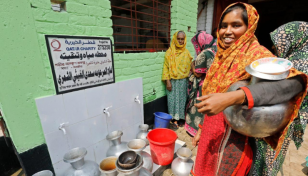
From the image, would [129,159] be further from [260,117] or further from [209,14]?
[209,14]

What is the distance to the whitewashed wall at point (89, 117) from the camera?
1.66 meters

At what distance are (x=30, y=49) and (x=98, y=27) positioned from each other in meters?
0.81

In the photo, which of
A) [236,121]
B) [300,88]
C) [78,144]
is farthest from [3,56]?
[300,88]

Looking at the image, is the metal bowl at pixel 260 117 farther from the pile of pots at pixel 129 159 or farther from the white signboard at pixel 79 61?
the white signboard at pixel 79 61

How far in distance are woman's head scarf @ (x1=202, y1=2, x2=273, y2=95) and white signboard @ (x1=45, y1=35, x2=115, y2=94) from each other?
1491 millimetres

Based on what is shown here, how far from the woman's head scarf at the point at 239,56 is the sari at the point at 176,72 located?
1.73m

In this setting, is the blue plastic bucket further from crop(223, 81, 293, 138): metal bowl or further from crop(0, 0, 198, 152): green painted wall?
crop(223, 81, 293, 138): metal bowl

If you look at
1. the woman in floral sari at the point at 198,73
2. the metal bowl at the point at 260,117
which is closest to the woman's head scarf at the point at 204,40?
the woman in floral sari at the point at 198,73

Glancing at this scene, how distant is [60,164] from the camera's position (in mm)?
1787

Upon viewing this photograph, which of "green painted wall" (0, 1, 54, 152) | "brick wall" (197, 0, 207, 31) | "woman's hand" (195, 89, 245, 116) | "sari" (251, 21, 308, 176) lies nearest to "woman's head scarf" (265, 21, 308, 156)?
"sari" (251, 21, 308, 176)

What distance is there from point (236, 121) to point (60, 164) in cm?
205

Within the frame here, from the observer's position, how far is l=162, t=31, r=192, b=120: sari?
3.03m

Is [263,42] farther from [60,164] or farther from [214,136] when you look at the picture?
[60,164]

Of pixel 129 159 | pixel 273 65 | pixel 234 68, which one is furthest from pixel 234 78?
pixel 129 159
